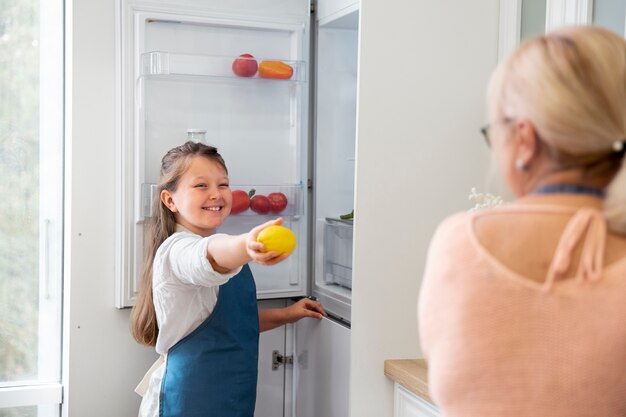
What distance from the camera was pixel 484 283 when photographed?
0.83 m

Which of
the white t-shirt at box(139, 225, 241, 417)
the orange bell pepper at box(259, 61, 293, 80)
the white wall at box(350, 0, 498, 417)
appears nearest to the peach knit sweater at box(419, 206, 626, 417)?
the white t-shirt at box(139, 225, 241, 417)

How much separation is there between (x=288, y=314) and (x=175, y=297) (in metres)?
0.45

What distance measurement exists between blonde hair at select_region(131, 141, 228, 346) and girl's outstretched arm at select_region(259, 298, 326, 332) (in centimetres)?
31

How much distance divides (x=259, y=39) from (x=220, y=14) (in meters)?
0.13

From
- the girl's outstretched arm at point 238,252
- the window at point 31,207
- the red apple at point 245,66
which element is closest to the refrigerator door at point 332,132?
the red apple at point 245,66

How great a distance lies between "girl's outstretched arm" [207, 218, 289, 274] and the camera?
4.37ft

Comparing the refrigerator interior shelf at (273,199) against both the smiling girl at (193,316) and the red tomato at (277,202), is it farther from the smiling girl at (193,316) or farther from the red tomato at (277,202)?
the smiling girl at (193,316)

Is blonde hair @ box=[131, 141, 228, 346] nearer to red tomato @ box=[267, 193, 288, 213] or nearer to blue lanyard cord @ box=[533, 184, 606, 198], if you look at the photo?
red tomato @ box=[267, 193, 288, 213]

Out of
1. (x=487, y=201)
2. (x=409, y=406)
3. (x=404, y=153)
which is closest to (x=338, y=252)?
(x=404, y=153)

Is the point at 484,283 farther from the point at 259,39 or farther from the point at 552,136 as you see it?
the point at 259,39

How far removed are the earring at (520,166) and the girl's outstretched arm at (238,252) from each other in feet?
1.70

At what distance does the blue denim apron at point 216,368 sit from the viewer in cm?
191

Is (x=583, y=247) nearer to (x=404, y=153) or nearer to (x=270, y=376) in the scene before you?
(x=404, y=153)

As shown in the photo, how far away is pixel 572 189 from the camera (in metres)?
0.85
